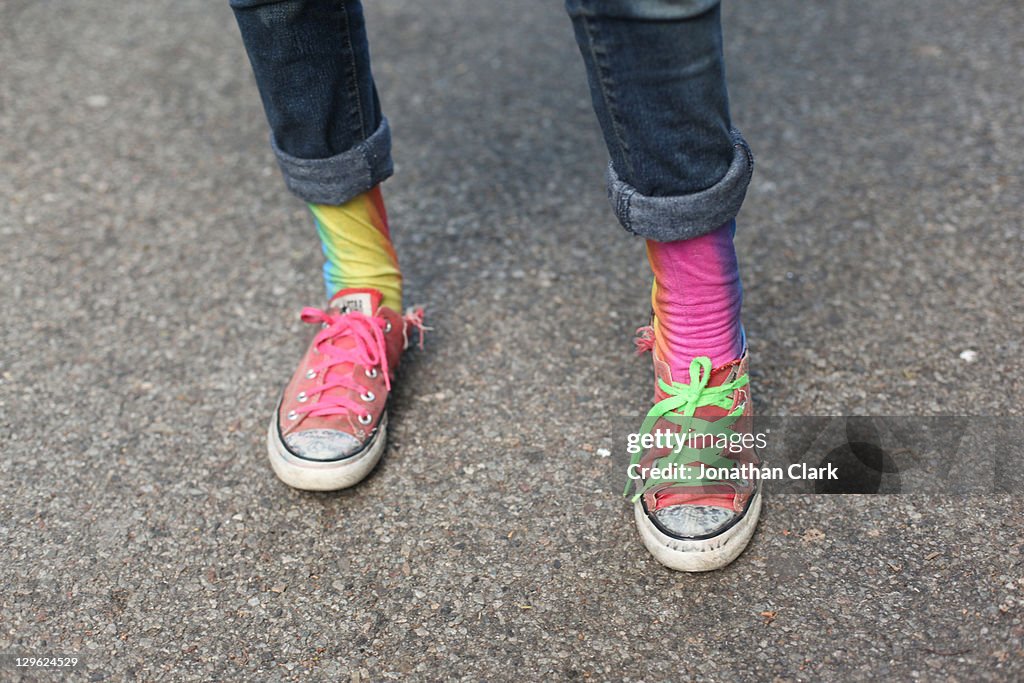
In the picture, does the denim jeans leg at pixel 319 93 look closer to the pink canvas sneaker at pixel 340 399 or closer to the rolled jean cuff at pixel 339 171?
the rolled jean cuff at pixel 339 171

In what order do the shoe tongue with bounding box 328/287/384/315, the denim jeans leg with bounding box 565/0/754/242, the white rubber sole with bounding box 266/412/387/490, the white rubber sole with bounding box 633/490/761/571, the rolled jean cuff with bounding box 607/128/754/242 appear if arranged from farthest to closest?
the shoe tongue with bounding box 328/287/384/315 → the white rubber sole with bounding box 266/412/387/490 → the white rubber sole with bounding box 633/490/761/571 → the rolled jean cuff with bounding box 607/128/754/242 → the denim jeans leg with bounding box 565/0/754/242

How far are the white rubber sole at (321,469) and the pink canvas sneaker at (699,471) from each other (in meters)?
0.42

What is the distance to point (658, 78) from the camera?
1228 mm

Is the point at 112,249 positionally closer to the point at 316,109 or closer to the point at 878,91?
the point at 316,109

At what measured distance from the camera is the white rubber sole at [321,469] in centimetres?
158

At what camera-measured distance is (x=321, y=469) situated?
158 cm

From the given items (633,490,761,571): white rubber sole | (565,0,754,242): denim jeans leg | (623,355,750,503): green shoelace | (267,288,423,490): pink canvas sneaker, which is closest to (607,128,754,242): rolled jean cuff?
(565,0,754,242): denim jeans leg

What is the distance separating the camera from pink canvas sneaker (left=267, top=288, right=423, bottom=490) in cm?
159

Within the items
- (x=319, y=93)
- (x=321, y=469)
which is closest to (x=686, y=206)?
(x=319, y=93)

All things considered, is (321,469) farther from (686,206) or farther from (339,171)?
(686,206)

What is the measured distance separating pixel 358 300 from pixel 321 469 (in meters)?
0.30

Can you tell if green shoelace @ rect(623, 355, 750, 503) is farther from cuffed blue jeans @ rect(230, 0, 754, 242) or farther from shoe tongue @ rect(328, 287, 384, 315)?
shoe tongue @ rect(328, 287, 384, 315)

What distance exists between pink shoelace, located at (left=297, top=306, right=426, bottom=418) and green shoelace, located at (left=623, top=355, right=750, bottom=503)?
47 centimetres

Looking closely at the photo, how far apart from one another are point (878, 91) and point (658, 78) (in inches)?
60.4
